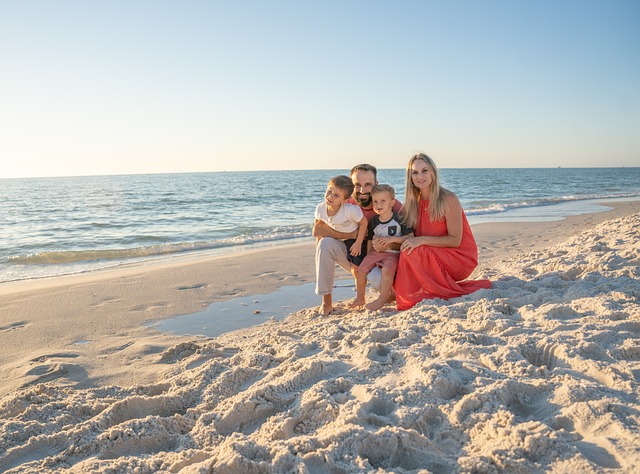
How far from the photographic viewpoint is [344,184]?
4262 mm

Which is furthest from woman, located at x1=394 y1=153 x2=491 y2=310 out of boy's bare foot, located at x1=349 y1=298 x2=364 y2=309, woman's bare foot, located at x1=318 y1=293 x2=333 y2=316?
woman's bare foot, located at x1=318 y1=293 x2=333 y2=316

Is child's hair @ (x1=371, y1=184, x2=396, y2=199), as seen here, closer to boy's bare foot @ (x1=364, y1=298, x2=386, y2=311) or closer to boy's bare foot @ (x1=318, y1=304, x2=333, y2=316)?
boy's bare foot @ (x1=364, y1=298, x2=386, y2=311)

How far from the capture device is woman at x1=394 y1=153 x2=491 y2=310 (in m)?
4.15

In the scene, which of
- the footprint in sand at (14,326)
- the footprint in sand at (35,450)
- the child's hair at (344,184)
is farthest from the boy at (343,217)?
the footprint in sand at (14,326)

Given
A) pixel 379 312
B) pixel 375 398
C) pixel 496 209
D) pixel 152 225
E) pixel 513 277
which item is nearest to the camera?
pixel 375 398

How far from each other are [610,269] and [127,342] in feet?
15.3

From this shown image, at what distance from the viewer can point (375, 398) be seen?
2.29 metres

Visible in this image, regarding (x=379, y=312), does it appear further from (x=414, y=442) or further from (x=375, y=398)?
(x=414, y=442)

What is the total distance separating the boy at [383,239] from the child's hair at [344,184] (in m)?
0.23

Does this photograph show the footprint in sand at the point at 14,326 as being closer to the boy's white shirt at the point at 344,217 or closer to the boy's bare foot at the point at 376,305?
the boy's white shirt at the point at 344,217

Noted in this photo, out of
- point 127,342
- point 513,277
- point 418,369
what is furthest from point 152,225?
point 418,369

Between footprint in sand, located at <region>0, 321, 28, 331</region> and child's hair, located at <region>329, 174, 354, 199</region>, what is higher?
child's hair, located at <region>329, 174, 354, 199</region>

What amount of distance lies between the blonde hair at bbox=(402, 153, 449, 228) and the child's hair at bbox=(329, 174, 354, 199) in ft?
1.81

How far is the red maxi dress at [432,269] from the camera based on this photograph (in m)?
4.16
